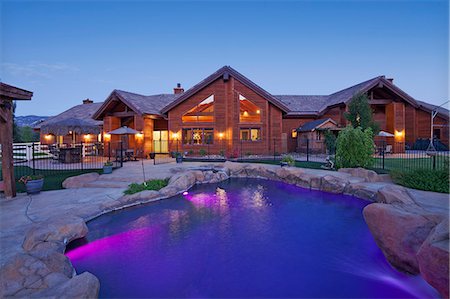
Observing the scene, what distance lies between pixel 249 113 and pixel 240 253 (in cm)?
1551

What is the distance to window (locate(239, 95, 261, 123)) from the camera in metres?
19.9

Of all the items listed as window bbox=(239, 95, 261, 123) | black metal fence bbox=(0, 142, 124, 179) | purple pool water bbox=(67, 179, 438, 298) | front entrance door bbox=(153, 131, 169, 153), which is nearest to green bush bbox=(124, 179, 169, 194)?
purple pool water bbox=(67, 179, 438, 298)

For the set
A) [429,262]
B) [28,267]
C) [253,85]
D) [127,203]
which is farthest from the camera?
[253,85]

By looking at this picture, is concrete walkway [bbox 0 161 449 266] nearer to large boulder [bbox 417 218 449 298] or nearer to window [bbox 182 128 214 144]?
large boulder [bbox 417 218 449 298]

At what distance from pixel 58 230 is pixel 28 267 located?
5.37 feet

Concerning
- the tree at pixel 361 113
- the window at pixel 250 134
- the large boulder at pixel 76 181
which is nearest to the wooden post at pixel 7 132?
the large boulder at pixel 76 181

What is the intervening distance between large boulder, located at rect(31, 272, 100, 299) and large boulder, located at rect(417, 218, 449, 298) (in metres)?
4.78

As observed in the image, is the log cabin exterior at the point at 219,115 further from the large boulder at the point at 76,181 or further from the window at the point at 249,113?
the large boulder at the point at 76,181

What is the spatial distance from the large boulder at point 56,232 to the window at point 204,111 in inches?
590

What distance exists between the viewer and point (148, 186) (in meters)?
9.98

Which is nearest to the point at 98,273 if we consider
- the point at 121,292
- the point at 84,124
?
the point at 121,292

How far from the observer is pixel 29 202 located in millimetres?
7391

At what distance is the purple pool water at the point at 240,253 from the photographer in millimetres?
4371

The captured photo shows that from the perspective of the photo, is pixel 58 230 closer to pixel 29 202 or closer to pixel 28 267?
pixel 28 267
